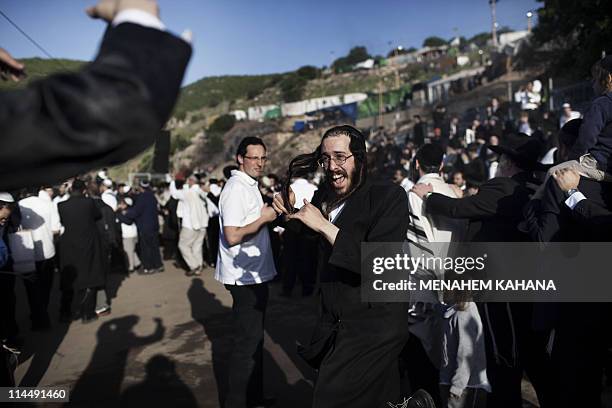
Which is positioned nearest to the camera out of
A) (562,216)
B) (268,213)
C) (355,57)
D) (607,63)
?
(562,216)

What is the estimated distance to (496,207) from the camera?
3.90m

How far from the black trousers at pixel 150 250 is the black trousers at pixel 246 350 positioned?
297 inches

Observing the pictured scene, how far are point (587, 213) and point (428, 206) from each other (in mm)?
1308

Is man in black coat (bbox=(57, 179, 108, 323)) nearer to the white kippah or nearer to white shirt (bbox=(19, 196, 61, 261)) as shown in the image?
white shirt (bbox=(19, 196, 61, 261))

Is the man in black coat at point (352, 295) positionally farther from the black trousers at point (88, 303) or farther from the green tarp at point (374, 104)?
the green tarp at point (374, 104)

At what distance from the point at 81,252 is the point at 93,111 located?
23.9 feet

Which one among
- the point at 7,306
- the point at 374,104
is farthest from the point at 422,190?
the point at 374,104

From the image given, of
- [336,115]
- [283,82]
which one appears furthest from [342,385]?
[283,82]

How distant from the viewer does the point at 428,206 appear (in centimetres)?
414

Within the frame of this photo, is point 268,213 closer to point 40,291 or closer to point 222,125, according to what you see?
point 40,291

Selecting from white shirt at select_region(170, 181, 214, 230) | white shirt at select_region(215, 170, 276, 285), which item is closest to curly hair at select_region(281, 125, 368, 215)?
white shirt at select_region(215, 170, 276, 285)

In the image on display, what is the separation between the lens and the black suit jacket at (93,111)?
917 millimetres

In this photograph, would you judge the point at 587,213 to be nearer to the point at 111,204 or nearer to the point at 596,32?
the point at 111,204

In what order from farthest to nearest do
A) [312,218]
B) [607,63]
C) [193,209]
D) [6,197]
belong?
[193,209] → [6,197] → [607,63] → [312,218]
